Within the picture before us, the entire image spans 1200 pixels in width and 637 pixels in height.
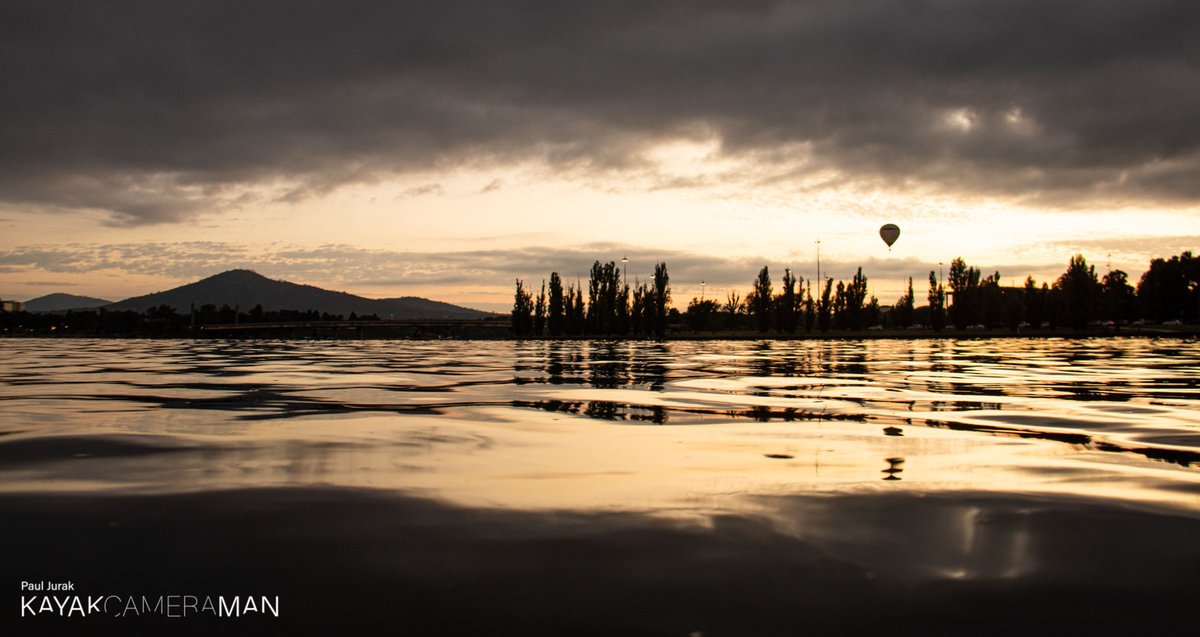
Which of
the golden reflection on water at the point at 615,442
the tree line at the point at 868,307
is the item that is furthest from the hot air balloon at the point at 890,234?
the golden reflection on water at the point at 615,442

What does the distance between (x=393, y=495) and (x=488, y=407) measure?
24.0ft

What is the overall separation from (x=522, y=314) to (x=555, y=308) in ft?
17.2

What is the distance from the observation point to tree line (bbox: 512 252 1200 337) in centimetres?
10106

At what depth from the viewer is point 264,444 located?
8844 mm

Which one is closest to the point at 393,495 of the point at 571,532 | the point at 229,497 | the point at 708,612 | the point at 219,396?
the point at 229,497

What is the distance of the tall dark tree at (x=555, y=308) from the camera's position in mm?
122438

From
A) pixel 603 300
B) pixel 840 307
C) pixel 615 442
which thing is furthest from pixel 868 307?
pixel 615 442

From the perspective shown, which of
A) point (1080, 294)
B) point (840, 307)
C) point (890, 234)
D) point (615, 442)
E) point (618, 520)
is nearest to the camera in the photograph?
point (618, 520)

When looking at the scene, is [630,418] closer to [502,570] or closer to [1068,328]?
[502,570]

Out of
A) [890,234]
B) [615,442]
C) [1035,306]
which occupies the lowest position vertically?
[615,442]

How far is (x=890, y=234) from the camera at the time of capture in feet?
290

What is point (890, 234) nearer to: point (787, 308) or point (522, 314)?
point (787, 308)

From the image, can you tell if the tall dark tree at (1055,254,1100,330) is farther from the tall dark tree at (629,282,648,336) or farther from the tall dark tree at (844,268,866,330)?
the tall dark tree at (629,282,648,336)

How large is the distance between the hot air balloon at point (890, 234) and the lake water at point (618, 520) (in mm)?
80732
